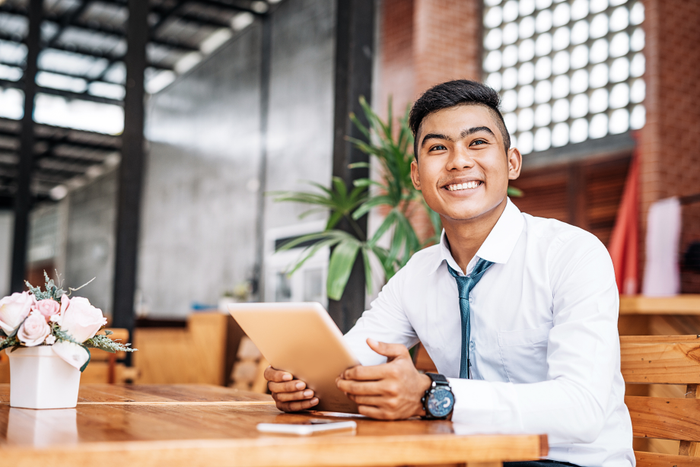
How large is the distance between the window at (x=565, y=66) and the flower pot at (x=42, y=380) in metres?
4.80

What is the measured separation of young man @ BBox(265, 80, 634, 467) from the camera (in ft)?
3.88

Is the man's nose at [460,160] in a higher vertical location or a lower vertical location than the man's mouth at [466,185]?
higher

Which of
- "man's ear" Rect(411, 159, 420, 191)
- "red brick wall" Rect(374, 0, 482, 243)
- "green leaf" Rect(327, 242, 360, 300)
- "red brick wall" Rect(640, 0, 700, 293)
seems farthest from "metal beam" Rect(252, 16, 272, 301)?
"man's ear" Rect(411, 159, 420, 191)

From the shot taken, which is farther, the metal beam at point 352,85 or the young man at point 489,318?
the metal beam at point 352,85

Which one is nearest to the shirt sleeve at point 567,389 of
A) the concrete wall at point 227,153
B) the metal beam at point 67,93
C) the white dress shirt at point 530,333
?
the white dress shirt at point 530,333

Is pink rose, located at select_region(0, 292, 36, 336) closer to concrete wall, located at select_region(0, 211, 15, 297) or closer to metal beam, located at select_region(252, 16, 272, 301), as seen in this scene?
metal beam, located at select_region(252, 16, 272, 301)

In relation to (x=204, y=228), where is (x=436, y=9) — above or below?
above

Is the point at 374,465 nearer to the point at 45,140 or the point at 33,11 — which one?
the point at 33,11

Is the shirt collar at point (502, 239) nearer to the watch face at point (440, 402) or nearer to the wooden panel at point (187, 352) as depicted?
the watch face at point (440, 402)

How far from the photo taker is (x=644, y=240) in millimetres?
5520

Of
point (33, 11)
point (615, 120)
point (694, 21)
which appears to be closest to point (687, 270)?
point (615, 120)

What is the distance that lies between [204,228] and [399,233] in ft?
27.1

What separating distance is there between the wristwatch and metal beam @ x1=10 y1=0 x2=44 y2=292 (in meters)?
5.30

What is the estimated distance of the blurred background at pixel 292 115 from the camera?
4.55 m
